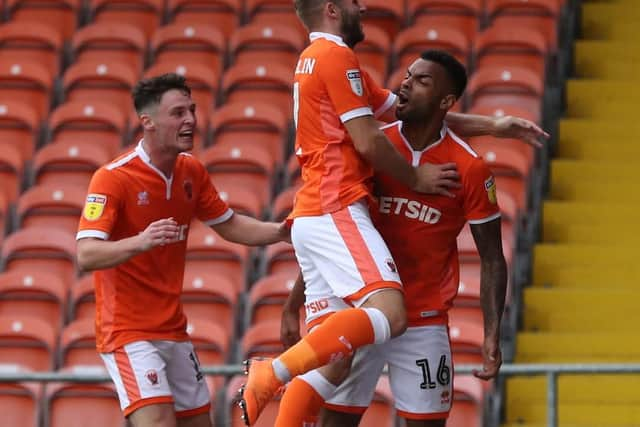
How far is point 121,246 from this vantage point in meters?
6.31

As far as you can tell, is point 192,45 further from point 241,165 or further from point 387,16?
point 241,165

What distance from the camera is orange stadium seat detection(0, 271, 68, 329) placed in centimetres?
962

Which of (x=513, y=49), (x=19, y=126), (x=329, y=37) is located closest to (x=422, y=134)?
(x=329, y=37)

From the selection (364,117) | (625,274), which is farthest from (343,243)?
(625,274)

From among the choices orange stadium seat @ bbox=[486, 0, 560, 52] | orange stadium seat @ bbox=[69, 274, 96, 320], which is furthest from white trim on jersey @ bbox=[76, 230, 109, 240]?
orange stadium seat @ bbox=[486, 0, 560, 52]

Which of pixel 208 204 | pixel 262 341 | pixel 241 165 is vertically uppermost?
pixel 241 165

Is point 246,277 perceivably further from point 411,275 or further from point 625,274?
point 411,275

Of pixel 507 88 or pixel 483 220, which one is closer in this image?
pixel 483 220

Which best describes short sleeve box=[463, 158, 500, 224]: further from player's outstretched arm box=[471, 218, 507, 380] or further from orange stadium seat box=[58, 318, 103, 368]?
orange stadium seat box=[58, 318, 103, 368]

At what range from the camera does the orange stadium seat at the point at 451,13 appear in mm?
11914

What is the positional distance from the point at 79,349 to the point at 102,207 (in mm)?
2702

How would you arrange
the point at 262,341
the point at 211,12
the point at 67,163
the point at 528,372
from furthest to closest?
the point at 211,12, the point at 67,163, the point at 262,341, the point at 528,372

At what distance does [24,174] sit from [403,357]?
17.0 feet

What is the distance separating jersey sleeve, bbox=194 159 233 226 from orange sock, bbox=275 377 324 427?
1.08 meters
